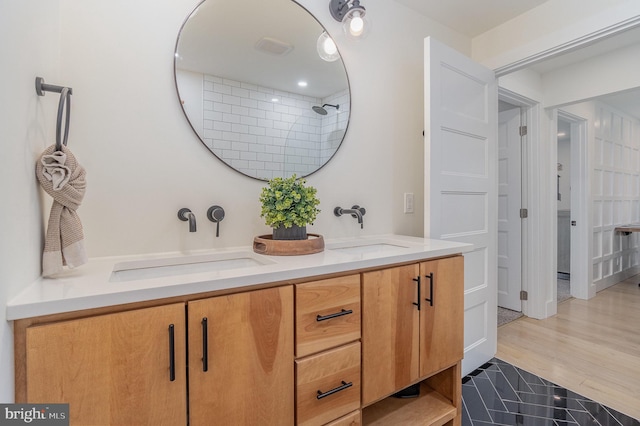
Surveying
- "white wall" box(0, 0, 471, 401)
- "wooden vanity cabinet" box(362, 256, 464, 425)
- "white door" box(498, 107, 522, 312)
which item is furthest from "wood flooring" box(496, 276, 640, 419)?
"white wall" box(0, 0, 471, 401)

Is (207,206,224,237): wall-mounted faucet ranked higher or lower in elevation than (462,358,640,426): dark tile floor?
higher

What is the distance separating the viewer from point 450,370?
150cm

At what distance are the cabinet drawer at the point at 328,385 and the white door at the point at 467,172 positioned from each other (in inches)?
37.8

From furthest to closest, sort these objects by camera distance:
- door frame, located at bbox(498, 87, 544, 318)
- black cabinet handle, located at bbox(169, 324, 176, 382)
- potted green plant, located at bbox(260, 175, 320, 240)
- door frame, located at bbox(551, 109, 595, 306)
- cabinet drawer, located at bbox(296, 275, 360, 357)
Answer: door frame, located at bbox(551, 109, 595, 306)
door frame, located at bbox(498, 87, 544, 318)
potted green plant, located at bbox(260, 175, 320, 240)
cabinet drawer, located at bbox(296, 275, 360, 357)
black cabinet handle, located at bbox(169, 324, 176, 382)

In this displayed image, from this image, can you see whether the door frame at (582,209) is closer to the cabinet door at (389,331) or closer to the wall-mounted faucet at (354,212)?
the wall-mounted faucet at (354,212)

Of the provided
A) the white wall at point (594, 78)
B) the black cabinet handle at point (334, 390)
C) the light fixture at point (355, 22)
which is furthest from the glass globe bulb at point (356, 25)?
the white wall at point (594, 78)

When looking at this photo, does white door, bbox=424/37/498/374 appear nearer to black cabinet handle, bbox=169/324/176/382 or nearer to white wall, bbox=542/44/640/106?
white wall, bbox=542/44/640/106

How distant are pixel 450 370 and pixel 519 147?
2464mm

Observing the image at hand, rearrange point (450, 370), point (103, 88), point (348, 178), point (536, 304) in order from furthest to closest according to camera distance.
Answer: point (536, 304), point (348, 178), point (450, 370), point (103, 88)

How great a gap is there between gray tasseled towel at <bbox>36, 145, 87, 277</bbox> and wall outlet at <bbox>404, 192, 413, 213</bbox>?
5.46 ft

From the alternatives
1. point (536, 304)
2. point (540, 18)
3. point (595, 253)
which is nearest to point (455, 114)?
point (540, 18)

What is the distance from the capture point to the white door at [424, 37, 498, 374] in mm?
1816

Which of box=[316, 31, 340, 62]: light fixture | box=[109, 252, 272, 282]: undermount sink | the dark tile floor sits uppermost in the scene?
box=[316, 31, 340, 62]: light fixture

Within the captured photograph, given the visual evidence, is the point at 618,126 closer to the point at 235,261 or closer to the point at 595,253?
the point at 595,253
